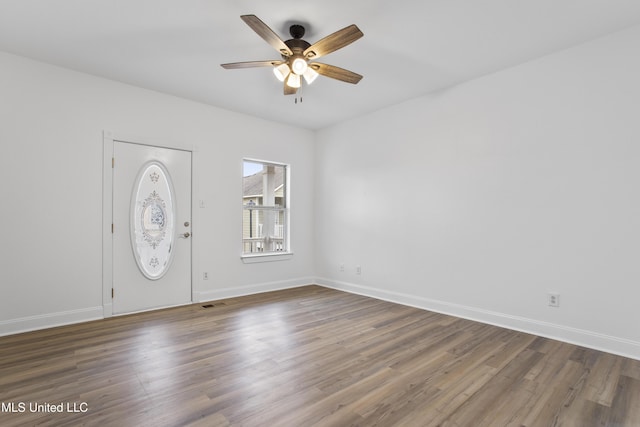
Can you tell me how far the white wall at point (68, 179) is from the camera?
3223mm

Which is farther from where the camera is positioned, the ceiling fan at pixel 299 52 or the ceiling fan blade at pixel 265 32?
the ceiling fan at pixel 299 52

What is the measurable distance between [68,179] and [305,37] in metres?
3.01

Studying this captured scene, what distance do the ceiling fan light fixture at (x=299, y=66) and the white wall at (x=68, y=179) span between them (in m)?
2.26

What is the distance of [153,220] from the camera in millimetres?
4125

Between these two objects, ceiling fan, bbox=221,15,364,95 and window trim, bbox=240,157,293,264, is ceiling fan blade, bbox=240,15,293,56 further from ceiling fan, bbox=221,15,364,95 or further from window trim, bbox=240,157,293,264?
window trim, bbox=240,157,293,264

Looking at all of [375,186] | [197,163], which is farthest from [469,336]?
[197,163]

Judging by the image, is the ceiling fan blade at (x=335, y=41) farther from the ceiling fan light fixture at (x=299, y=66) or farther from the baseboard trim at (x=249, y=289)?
the baseboard trim at (x=249, y=289)

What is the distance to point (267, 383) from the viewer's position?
2.23m

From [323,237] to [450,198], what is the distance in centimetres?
241

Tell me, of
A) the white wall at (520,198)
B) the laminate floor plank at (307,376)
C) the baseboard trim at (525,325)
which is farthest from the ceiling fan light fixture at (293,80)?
the baseboard trim at (525,325)

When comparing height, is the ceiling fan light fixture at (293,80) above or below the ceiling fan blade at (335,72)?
below

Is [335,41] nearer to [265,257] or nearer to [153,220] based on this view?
[153,220]

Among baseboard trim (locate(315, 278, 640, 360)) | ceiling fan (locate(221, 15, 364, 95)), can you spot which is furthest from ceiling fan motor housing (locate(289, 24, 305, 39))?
baseboard trim (locate(315, 278, 640, 360))

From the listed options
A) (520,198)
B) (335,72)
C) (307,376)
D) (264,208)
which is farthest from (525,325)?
(264,208)
